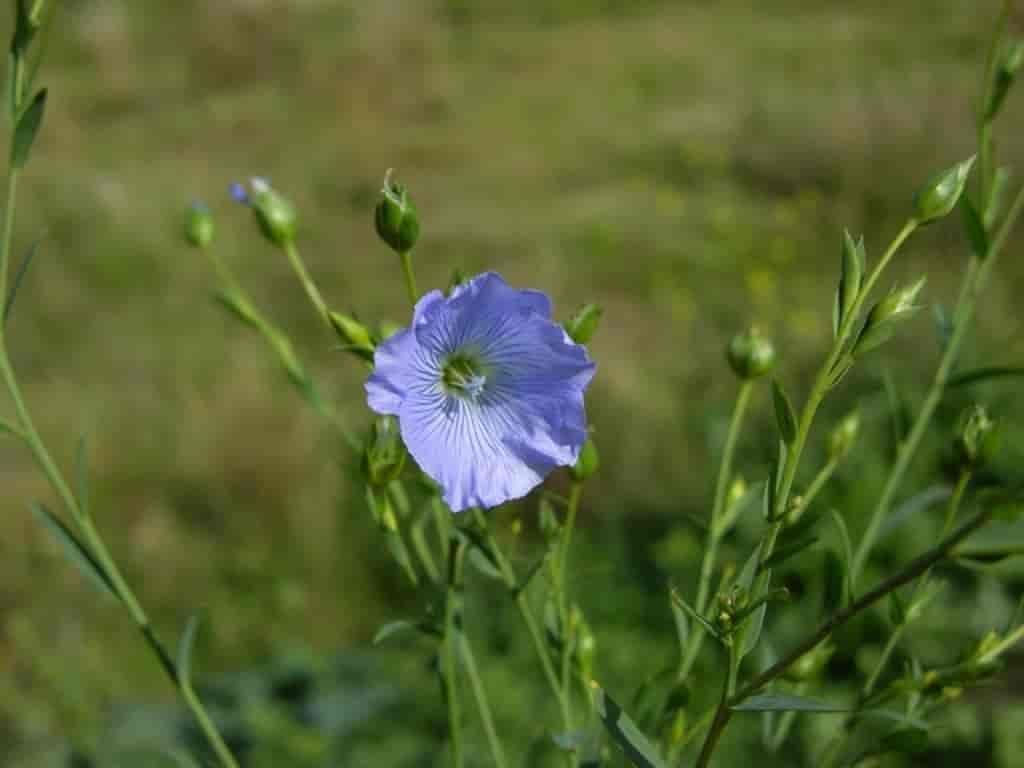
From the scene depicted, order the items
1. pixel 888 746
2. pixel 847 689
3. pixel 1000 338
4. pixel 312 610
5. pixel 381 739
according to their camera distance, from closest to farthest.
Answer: pixel 888 746, pixel 381 739, pixel 847 689, pixel 312 610, pixel 1000 338

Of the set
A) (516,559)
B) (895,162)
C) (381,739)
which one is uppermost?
(895,162)

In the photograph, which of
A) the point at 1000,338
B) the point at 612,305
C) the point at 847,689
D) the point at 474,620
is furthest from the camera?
the point at 612,305

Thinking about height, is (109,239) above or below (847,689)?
above

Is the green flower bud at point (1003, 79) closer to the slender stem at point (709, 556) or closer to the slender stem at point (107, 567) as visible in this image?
the slender stem at point (709, 556)

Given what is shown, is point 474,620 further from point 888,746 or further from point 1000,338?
point 888,746

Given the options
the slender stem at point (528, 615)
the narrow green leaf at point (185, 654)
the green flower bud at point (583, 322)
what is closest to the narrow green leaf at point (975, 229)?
the green flower bud at point (583, 322)

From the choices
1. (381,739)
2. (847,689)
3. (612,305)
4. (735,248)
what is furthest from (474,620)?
(735,248)

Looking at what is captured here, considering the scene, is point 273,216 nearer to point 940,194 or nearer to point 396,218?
point 396,218
